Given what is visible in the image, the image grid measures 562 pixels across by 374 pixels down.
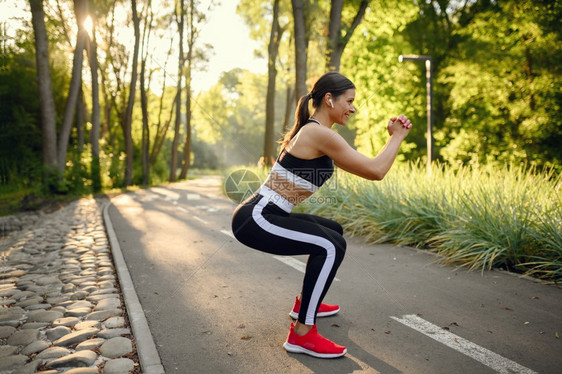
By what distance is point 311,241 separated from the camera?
10.3 feet

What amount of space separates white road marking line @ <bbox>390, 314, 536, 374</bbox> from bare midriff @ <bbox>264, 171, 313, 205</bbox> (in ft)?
5.03

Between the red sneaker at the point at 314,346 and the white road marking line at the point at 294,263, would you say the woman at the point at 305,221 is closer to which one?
the red sneaker at the point at 314,346

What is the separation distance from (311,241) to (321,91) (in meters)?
1.09

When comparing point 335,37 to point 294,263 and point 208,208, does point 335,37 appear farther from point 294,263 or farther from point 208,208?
point 294,263

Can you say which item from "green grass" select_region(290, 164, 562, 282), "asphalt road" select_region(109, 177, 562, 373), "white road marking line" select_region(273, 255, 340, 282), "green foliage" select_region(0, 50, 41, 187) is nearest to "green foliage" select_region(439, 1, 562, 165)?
"green grass" select_region(290, 164, 562, 282)

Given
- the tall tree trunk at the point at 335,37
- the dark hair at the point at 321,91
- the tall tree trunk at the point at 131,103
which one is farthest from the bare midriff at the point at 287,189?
the tall tree trunk at the point at 131,103

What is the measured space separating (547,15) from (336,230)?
1868 cm

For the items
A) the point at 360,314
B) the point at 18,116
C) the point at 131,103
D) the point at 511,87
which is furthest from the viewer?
the point at 131,103

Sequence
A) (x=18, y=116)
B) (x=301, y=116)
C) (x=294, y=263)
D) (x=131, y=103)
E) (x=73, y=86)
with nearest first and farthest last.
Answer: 1. (x=301, y=116)
2. (x=294, y=263)
3. (x=73, y=86)
4. (x=18, y=116)
5. (x=131, y=103)

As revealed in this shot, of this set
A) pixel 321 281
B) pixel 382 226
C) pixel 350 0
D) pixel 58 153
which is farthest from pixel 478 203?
pixel 58 153

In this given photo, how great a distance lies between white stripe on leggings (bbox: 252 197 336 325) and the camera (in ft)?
10.3

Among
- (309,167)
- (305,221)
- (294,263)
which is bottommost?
(294,263)

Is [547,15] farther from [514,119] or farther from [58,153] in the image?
[58,153]

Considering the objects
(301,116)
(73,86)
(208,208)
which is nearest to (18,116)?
(73,86)
